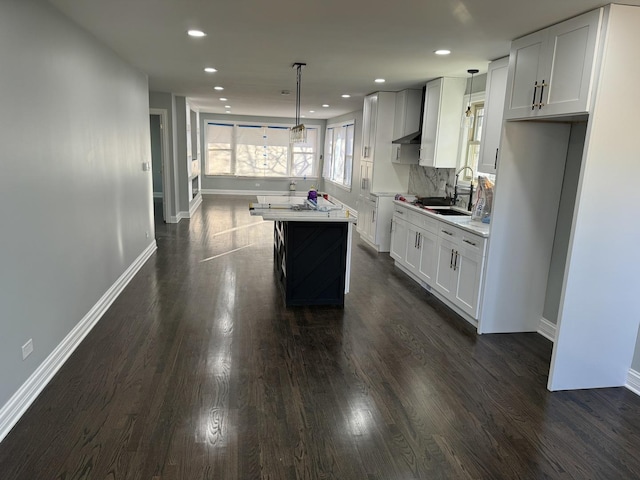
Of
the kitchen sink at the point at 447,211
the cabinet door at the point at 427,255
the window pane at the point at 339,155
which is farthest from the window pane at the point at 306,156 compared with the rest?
the cabinet door at the point at 427,255

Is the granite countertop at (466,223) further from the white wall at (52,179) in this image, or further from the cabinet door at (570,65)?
the white wall at (52,179)

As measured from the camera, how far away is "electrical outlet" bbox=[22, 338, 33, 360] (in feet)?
8.55

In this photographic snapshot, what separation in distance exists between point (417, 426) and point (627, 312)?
1.71 meters

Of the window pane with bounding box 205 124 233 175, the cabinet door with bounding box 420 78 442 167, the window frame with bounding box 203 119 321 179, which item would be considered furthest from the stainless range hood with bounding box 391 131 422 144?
the window pane with bounding box 205 124 233 175

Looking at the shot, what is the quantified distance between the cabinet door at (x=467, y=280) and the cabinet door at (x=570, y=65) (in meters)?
1.43

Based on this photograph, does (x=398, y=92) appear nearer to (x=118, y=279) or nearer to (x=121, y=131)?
(x=121, y=131)

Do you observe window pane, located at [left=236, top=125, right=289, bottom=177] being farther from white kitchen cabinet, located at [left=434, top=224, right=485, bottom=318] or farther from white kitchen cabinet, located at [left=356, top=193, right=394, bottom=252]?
white kitchen cabinet, located at [left=434, top=224, right=485, bottom=318]

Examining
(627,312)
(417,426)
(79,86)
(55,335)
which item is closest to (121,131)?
(79,86)

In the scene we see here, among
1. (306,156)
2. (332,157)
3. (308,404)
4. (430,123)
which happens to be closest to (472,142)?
(430,123)

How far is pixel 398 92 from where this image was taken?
656cm

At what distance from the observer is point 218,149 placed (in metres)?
13.1

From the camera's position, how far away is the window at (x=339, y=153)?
419 inches

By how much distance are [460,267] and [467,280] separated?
170mm

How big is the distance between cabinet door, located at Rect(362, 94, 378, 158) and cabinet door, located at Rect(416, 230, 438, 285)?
2226 mm
